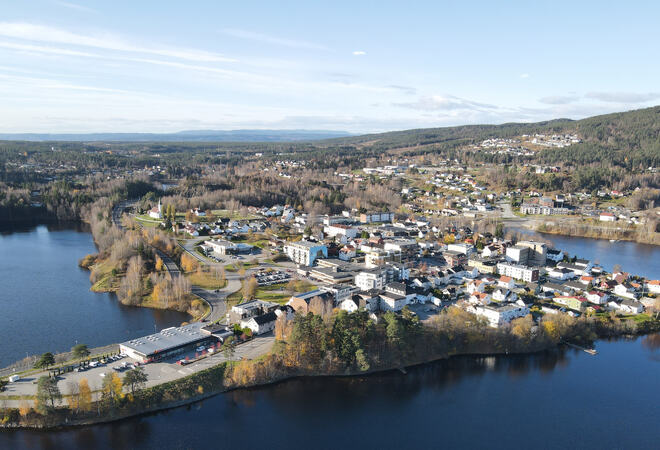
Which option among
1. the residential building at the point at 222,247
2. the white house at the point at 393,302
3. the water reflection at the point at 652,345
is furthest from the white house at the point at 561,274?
the residential building at the point at 222,247

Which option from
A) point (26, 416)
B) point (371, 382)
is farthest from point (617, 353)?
point (26, 416)

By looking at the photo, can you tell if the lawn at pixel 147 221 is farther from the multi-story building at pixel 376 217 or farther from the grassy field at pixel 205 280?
the multi-story building at pixel 376 217

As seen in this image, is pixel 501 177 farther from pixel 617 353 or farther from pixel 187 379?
pixel 187 379

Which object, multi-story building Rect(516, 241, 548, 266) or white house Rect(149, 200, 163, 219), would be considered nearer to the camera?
multi-story building Rect(516, 241, 548, 266)

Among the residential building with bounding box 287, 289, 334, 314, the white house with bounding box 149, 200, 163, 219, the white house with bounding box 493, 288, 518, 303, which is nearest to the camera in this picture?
the residential building with bounding box 287, 289, 334, 314

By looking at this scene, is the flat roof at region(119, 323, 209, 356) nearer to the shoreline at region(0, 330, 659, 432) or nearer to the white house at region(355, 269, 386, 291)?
the shoreline at region(0, 330, 659, 432)

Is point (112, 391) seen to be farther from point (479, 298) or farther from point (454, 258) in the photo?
point (454, 258)

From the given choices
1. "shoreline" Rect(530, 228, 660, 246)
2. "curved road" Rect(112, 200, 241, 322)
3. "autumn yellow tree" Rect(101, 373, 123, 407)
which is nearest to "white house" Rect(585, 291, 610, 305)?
"curved road" Rect(112, 200, 241, 322)
